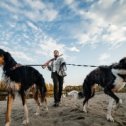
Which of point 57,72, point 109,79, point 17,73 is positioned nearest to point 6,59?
point 17,73

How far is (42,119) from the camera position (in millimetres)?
9844

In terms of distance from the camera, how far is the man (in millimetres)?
12789

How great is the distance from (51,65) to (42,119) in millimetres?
3519

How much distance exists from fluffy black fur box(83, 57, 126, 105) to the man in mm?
1773

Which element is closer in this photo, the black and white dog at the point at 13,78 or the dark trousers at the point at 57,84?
the black and white dog at the point at 13,78

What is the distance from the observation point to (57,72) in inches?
503

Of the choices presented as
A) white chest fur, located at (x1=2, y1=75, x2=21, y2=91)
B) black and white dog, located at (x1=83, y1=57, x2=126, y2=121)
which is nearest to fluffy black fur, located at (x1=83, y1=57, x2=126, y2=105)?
black and white dog, located at (x1=83, y1=57, x2=126, y2=121)

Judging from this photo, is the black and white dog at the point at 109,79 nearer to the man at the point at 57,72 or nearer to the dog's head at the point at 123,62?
the dog's head at the point at 123,62

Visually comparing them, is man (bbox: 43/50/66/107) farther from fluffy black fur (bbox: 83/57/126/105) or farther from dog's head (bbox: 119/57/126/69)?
dog's head (bbox: 119/57/126/69)

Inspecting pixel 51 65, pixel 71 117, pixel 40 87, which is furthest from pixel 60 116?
pixel 51 65

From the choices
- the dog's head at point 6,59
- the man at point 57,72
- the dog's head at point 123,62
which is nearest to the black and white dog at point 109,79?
the dog's head at point 123,62

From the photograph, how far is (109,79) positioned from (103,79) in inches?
16.3

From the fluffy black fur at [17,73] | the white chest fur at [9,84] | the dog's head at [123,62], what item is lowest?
the white chest fur at [9,84]

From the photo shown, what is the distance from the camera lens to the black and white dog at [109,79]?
9508 millimetres
